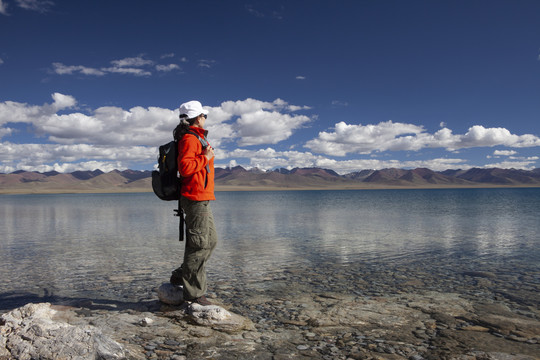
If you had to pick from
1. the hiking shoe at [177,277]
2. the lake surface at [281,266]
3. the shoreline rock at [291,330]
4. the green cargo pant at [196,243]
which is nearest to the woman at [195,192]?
the green cargo pant at [196,243]

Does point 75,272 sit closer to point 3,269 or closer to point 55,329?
point 3,269

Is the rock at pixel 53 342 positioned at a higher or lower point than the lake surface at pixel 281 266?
higher

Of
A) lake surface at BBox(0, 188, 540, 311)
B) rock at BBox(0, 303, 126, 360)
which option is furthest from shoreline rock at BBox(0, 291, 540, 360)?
lake surface at BBox(0, 188, 540, 311)

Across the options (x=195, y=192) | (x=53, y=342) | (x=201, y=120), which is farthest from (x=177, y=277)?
(x=201, y=120)

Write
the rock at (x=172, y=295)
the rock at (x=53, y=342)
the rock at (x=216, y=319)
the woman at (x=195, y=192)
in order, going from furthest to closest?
the rock at (x=172, y=295), the woman at (x=195, y=192), the rock at (x=216, y=319), the rock at (x=53, y=342)

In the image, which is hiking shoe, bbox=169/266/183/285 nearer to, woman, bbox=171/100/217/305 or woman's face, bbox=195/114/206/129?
woman, bbox=171/100/217/305

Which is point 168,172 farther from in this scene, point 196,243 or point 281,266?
point 281,266

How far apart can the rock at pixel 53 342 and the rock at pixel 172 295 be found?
155 centimetres

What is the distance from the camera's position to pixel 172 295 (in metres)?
5.25

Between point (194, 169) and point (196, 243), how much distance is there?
98 centimetres

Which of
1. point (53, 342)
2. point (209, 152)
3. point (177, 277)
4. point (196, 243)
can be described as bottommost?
point (53, 342)

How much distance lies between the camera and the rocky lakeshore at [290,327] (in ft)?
12.1

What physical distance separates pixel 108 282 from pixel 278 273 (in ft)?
11.2

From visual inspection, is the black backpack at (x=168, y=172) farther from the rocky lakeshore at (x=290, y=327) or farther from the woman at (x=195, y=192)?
the rocky lakeshore at (x=290, y=327)
